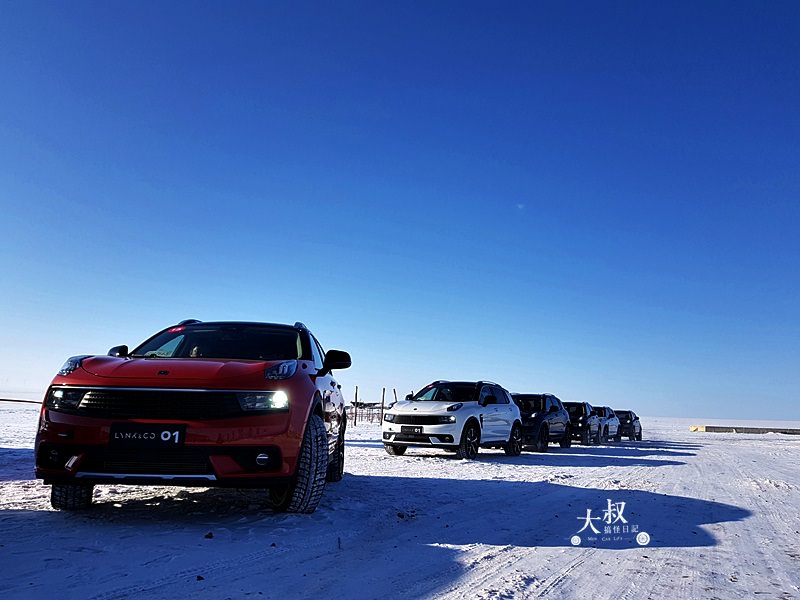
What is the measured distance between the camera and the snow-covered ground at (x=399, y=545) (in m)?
3.60

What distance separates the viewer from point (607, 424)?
25312 millimetres

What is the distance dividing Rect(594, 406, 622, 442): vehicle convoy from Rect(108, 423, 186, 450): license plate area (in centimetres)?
2199

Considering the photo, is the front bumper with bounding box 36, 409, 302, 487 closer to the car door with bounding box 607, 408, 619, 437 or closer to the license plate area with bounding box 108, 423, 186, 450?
the license plate area with bounding box 108, 423, 186, 450

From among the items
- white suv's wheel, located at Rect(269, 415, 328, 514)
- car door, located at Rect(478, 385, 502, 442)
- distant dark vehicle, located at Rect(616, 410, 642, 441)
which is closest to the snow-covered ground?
white suv's wheel, located at Rect(269, 415, 328, 514)

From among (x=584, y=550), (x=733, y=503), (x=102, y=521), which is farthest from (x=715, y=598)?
(x=733, y=503)

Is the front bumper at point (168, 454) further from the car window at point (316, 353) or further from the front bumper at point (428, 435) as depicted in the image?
the front bumper at point (428, 435)

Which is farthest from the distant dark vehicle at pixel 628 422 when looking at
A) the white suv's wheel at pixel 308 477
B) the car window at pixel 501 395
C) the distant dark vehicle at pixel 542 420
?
the white suv's wheel at pixel 308 477

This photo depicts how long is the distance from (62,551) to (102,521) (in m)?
0.98

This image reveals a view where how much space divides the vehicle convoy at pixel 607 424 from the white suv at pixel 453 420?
34.5ft

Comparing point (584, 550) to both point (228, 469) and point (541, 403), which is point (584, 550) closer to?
point (228, 469)

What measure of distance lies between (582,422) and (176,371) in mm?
19710

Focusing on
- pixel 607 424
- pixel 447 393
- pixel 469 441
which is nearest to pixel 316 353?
pixel 469 441

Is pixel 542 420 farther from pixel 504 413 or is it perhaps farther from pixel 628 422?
pixel 628 422

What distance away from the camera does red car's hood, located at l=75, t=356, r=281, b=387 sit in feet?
16.0
